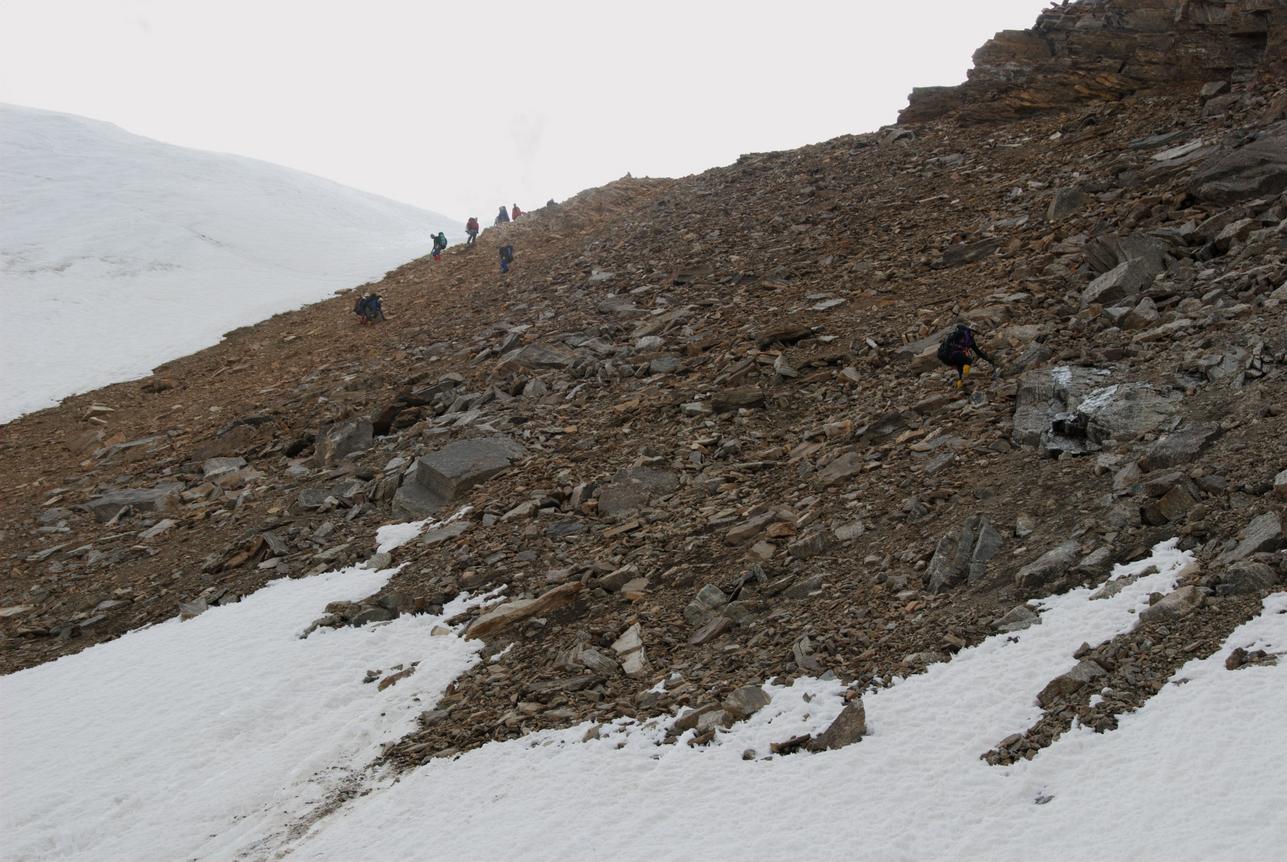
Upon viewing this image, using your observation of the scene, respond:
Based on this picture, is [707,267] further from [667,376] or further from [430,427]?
[430,427]

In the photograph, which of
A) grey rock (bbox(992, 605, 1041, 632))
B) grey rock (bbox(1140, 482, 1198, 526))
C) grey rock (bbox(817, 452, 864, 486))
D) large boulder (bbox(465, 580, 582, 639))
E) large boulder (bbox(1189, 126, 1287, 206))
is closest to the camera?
grey rock (bbox(992, 605, 1041, 632))

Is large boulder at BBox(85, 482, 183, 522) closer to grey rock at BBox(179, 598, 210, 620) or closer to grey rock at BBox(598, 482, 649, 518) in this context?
grey rock at BBox(179, 598, 210, 620)

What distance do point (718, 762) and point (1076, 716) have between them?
3092mm

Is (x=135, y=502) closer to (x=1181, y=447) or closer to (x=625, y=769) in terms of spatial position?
(x=625, y=769)

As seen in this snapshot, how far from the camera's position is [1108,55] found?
81.9 feet

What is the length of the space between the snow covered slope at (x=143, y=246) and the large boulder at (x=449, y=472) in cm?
1608

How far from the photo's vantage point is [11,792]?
34.7 feet

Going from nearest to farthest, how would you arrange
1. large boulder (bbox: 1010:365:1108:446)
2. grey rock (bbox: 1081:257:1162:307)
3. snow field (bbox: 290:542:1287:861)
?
snow field (bbox: 290:542:1287:861), large boulder (bbox: 1010:365:1108:446), grey rock (bbox: 1081:257:1162:307)

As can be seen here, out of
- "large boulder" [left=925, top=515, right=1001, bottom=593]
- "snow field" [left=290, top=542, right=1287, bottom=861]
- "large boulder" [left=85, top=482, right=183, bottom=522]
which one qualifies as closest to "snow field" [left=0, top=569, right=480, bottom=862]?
"snow field" [left=290, top=542, right=1287, bottom=861]

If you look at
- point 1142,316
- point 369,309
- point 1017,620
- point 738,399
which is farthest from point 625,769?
point 369,309

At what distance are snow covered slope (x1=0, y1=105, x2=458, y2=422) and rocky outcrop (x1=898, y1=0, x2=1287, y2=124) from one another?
2379 cm

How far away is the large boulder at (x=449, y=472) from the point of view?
51.3ft

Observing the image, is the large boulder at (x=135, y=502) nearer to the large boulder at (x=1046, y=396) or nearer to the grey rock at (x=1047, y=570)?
the large boulder at (x=1046, y=396)

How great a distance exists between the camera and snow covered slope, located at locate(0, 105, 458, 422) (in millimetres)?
28875
